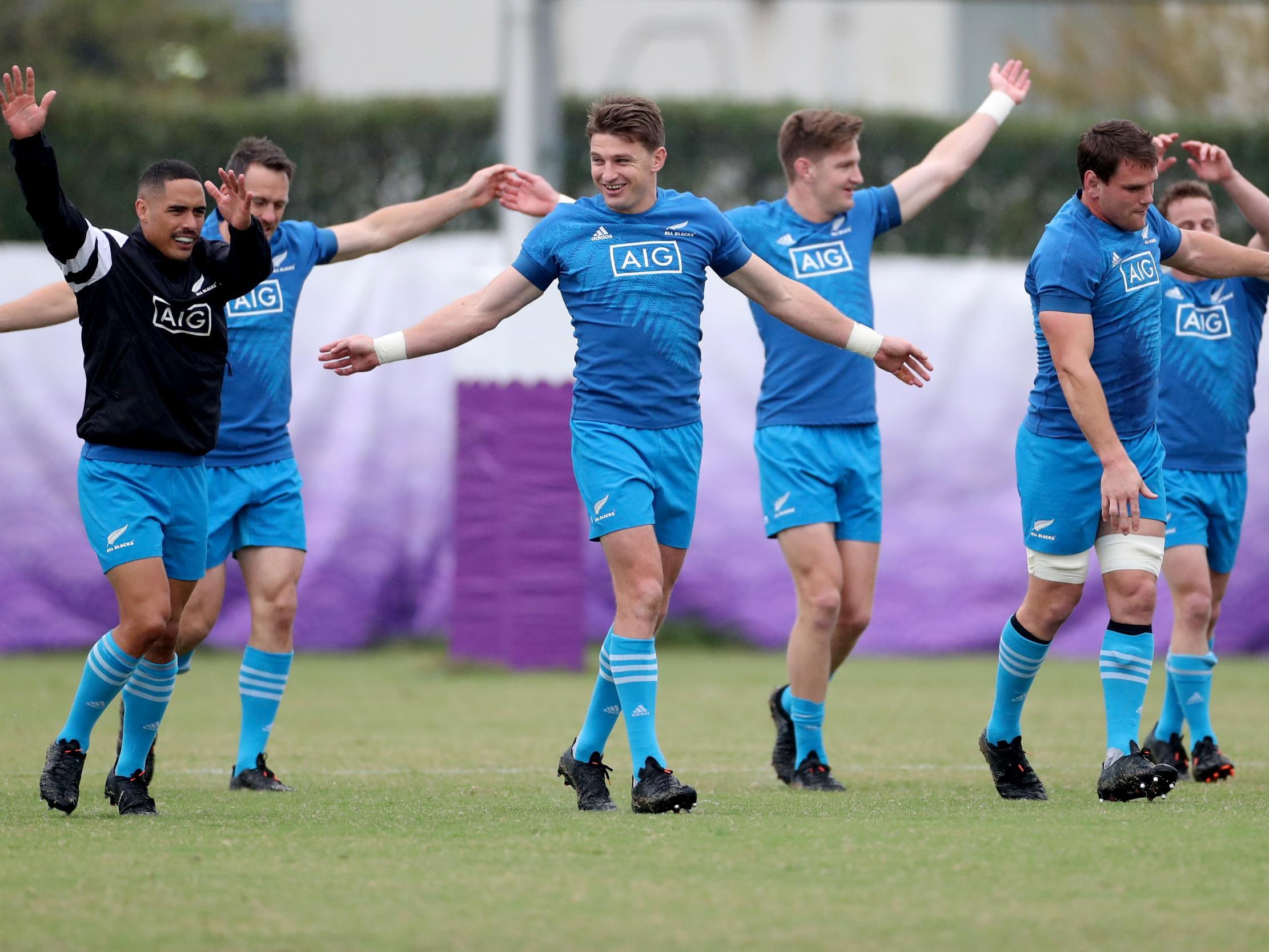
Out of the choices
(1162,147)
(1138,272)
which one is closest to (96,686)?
(1138,272)

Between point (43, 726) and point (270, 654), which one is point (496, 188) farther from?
point (43, 726)

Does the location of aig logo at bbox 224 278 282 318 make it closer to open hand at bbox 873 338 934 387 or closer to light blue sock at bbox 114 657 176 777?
light blue sock at bbox 114 657 176 777

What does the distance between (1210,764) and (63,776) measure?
4.49 meters

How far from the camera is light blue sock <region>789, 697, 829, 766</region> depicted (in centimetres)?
723

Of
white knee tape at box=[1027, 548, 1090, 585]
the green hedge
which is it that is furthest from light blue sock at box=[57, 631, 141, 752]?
the green hedge

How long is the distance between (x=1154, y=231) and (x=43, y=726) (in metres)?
6.25

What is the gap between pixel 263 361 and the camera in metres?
7.42

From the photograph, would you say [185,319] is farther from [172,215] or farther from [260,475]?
[260,475]

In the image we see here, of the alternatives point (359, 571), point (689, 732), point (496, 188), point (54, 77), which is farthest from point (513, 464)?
point (54, 77)

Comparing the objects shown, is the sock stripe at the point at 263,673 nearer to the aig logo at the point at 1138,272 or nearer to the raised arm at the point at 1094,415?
the raised arm at the point at 1094,415

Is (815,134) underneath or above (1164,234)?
above

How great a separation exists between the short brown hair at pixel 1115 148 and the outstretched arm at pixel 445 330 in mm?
1992

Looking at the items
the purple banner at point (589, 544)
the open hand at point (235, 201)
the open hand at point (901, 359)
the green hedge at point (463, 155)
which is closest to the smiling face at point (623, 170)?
the open hand at point (901, 359)

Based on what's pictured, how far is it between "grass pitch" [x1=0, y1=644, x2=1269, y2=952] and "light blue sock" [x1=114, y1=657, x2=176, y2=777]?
0.84ft
